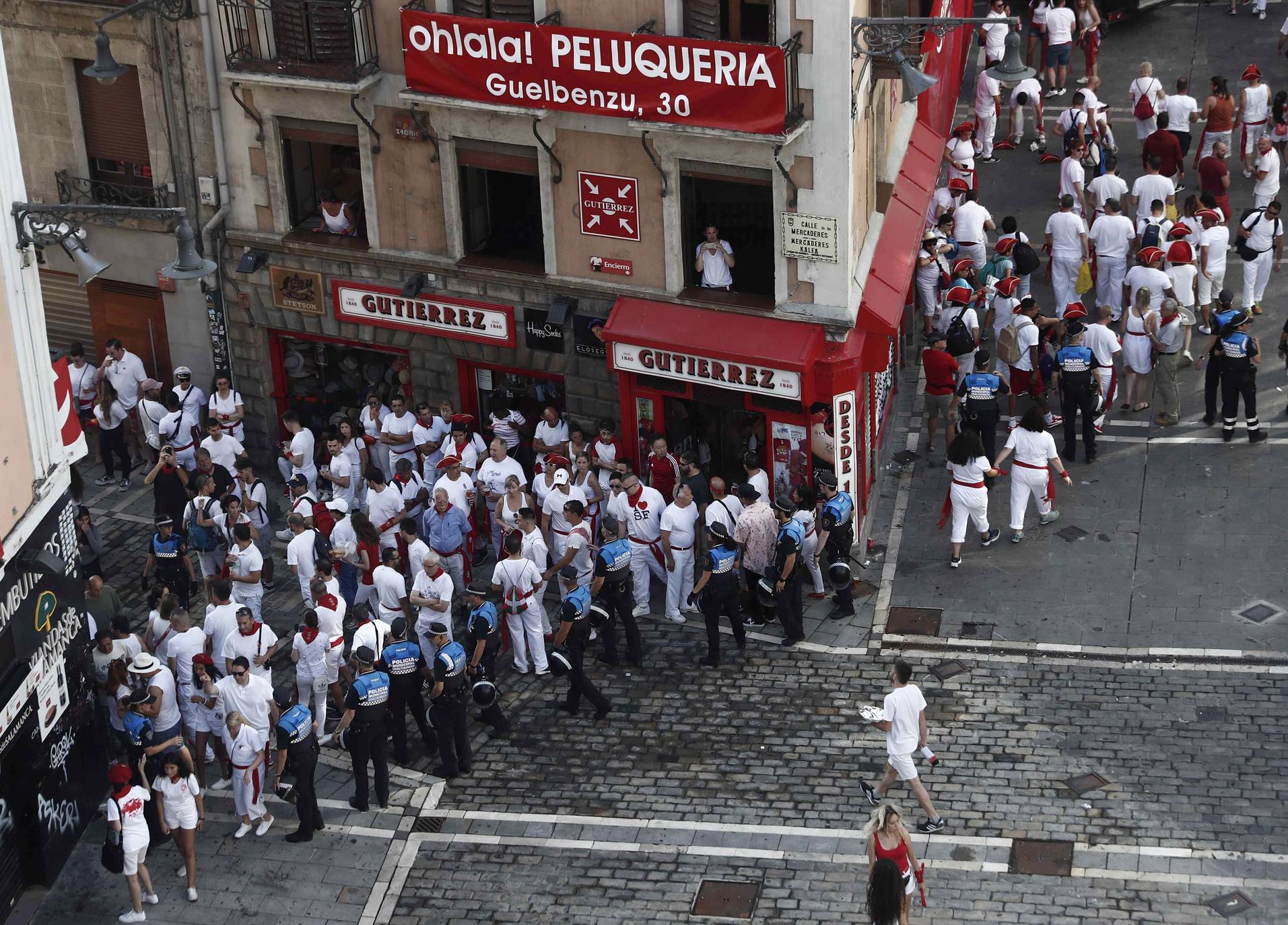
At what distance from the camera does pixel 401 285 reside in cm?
2459

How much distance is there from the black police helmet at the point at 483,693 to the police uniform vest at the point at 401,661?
0.78 m

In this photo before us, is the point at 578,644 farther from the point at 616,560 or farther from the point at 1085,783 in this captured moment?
the point at 1085,783

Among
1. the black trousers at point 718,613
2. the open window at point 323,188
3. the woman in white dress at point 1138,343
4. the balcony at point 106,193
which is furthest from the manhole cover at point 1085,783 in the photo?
the balcony at point 106,193

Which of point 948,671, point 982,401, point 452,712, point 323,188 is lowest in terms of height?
point 948,671

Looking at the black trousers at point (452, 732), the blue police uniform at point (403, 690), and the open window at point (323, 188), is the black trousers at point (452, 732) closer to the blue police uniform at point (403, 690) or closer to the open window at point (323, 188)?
the blue police uniform at point (403, 690)

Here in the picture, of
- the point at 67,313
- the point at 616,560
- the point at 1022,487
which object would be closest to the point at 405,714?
the point at 616,560

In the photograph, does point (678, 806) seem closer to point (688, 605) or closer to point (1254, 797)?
point (688, 605)

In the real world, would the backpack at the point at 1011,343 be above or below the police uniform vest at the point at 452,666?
above

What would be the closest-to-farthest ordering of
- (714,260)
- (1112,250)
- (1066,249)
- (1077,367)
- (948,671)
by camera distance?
(948,671)
(714,260)
(1077,367)
(1112,250)
(1066,249)

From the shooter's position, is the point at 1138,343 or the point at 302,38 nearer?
the point at 302,38

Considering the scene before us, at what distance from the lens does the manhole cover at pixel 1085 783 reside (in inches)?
741

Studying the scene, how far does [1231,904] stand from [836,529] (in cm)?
676

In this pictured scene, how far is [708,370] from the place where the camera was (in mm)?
22641

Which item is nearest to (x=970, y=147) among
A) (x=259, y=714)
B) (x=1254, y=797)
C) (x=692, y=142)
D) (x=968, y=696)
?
(x=692, y=142)
